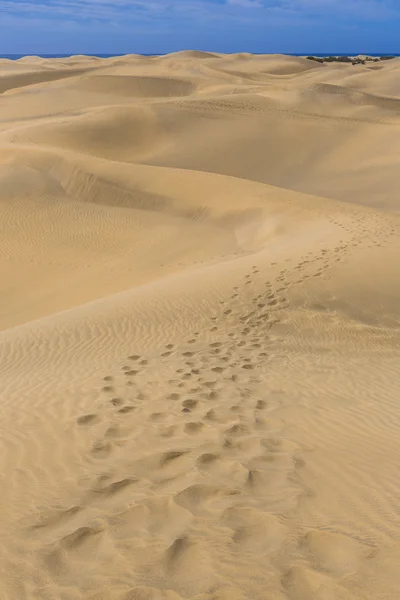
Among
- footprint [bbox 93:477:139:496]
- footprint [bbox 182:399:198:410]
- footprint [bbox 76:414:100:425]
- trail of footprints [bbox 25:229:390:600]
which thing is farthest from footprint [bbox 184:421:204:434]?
footprint [bbox 93:477:139:496]

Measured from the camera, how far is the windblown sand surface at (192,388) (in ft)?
11.9

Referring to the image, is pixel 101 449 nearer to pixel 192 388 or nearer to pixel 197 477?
pixel 197 477

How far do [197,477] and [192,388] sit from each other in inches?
78.0

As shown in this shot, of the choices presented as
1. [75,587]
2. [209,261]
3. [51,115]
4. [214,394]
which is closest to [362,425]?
[214,394]

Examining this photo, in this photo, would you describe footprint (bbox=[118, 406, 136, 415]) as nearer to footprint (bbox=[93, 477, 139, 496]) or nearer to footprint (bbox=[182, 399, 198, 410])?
footprint (bbox=[182, 399, 198, 410])

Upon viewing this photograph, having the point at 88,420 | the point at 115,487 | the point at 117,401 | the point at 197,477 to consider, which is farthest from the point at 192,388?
the point at 115,487

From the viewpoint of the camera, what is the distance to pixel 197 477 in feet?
14.8

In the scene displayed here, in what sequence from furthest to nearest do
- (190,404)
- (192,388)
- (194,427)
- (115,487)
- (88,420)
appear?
(192,388) → (190,404) → (88,420) → (194,427) → (115,487)

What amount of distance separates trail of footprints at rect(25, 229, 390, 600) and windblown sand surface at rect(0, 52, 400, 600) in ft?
0.06

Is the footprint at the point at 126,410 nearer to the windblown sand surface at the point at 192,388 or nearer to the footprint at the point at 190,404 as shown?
the windblown sand surface at the point at 192,388

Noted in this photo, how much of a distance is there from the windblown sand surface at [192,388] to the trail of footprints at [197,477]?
2 centimetres

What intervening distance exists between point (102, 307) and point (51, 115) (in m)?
29.7

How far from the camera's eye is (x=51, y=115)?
36.2 metres

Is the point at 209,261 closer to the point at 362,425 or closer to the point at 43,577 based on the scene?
the point at 362,425
